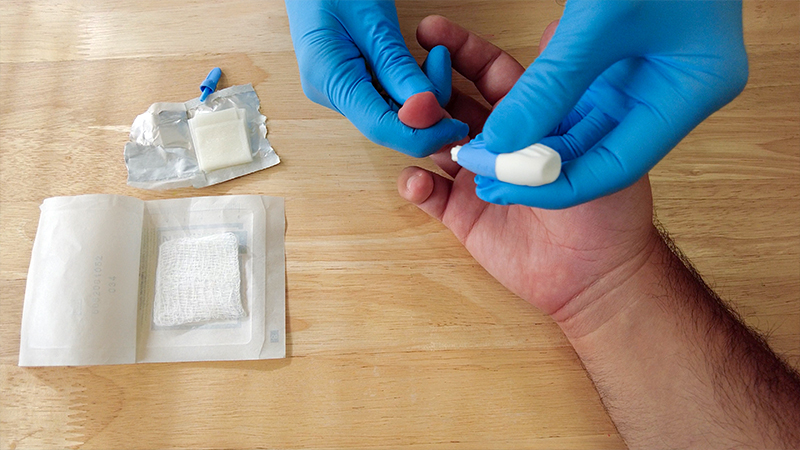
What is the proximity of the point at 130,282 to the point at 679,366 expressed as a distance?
0.83 meters

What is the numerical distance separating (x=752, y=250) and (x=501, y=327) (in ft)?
1.44

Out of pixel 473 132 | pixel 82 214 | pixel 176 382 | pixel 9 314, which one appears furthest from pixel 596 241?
pixel 9 314

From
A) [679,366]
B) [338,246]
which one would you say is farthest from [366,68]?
[679,366]

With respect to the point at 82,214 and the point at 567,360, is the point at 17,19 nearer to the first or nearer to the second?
the point at 82,214

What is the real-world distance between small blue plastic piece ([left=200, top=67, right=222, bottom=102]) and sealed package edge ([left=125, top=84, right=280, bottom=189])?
0.01 metres

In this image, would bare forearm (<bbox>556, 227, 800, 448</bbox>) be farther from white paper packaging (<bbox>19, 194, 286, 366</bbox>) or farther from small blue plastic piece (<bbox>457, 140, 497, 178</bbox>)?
white paper packaging (<bbox>19, 194, 286, 366</bbox>)

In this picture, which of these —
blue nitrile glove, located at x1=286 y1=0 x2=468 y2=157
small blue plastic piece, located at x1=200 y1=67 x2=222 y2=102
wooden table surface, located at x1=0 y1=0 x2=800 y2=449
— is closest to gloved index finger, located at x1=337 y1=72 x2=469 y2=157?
blue nitrile glove, located at x1=286 y1=0 x2=468 y2=157

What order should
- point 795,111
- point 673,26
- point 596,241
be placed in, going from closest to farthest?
point 673,26 < point 596,241 < point 795,111

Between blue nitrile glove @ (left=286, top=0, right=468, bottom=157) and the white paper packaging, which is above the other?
blue nitrile glove @ (left=286, top=0, right=468, bottom=157)

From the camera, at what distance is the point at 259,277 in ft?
2.52

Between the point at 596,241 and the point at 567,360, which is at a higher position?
the point at 596,241

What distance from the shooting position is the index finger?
2.55ft

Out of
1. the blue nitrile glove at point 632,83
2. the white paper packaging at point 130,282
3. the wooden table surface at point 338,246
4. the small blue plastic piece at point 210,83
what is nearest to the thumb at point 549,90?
the blue nitrile glove at point 632,83

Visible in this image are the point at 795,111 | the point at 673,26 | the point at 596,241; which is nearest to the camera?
the point at 673,26
